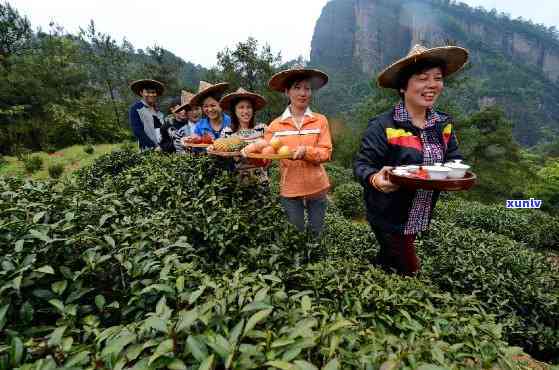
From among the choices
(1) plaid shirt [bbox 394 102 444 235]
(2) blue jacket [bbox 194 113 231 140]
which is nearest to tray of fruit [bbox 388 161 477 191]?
(1) plaid shirt [bbox 394 102 444 235]

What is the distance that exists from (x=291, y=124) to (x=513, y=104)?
89.5m

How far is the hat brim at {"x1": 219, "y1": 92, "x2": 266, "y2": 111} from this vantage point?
12.5ft

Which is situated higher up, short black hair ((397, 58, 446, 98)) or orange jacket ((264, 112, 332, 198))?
short black hair ((397, 58, 446, 98))

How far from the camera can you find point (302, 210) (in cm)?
323

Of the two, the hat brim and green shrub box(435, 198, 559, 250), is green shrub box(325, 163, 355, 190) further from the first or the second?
the hat brim

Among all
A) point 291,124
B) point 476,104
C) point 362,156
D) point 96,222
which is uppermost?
point 476,104

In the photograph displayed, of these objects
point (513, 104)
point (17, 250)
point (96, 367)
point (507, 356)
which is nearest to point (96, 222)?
point (17, 250)


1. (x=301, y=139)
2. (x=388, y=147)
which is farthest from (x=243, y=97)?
(x=388, y=147)

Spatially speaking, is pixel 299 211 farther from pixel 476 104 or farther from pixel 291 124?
pixel 476 104

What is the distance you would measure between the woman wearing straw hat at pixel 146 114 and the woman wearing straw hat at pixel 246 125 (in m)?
2.22

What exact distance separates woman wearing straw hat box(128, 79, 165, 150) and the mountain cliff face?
8862cm

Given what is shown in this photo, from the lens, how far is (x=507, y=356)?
1.22 metres

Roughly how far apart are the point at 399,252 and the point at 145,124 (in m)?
5.02

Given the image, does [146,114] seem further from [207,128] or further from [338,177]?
[338,177]
